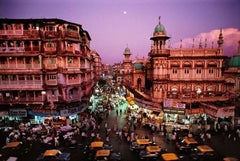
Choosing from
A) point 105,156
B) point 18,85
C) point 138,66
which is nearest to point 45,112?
point 18,85

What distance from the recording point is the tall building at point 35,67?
102 ft

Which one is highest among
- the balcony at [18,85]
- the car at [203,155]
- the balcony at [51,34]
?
the balcony at [51,34]

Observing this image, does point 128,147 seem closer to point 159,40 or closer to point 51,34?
point 159,40

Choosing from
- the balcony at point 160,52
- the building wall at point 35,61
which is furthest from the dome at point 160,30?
the building wall at point 35,61

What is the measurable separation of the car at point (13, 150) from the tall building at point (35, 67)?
781 centimetres

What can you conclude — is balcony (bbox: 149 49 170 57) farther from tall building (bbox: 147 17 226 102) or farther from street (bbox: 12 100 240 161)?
street (bbox: 12 100 240 161)

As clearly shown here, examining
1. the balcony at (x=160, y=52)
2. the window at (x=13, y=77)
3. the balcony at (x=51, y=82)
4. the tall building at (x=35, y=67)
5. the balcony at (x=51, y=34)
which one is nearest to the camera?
the tall building at (x=35, y=67)

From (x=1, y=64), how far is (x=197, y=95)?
115 feet

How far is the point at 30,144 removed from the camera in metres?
25.4

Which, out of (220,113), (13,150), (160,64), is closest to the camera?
(13,150)

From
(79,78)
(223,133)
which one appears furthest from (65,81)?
(223,133)

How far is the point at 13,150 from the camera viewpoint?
23.4 meters

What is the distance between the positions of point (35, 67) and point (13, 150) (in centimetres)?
1392

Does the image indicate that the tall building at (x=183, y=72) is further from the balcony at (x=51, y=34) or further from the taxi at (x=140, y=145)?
the balcony at (x=51, y=34)
